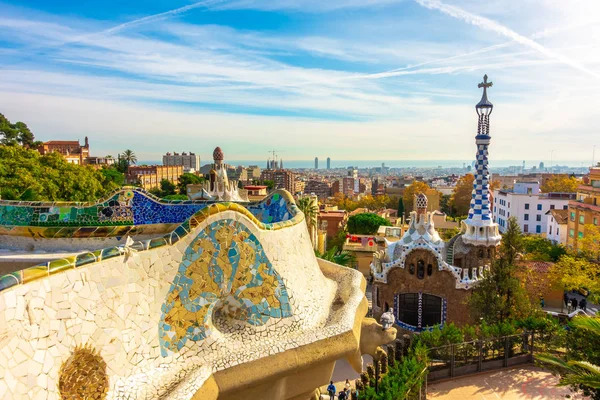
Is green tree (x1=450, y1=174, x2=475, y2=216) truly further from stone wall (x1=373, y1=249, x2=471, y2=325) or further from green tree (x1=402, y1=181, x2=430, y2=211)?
stone wall (x1=373, y1=249, x2=471, y2=325)

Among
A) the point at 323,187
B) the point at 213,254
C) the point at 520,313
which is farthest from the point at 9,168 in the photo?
the point at 323,187

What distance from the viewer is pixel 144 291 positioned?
499 centimetres

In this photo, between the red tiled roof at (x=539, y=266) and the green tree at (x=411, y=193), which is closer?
the red tiled roof at (x=539, y=266)

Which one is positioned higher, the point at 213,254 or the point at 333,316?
the point at 213,254

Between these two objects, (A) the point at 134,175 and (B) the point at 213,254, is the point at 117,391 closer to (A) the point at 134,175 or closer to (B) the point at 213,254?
(B) the point at 213,254

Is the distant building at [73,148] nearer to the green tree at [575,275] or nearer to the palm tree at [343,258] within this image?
the palm tree at [343,258]

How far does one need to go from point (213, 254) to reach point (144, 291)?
3.28 ft

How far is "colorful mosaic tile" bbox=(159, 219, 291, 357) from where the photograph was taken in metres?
5.30

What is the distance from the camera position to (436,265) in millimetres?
17516

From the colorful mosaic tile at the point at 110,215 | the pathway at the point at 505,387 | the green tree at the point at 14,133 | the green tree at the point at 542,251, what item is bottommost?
the pathway at the point at 505,387

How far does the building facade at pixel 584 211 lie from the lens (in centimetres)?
3057

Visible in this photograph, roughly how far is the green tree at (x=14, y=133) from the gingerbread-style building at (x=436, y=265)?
34496mm

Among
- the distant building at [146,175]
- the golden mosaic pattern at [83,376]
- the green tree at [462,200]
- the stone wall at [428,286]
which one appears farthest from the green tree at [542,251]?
the distant building at [146,175]

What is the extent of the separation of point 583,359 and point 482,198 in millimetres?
10454
